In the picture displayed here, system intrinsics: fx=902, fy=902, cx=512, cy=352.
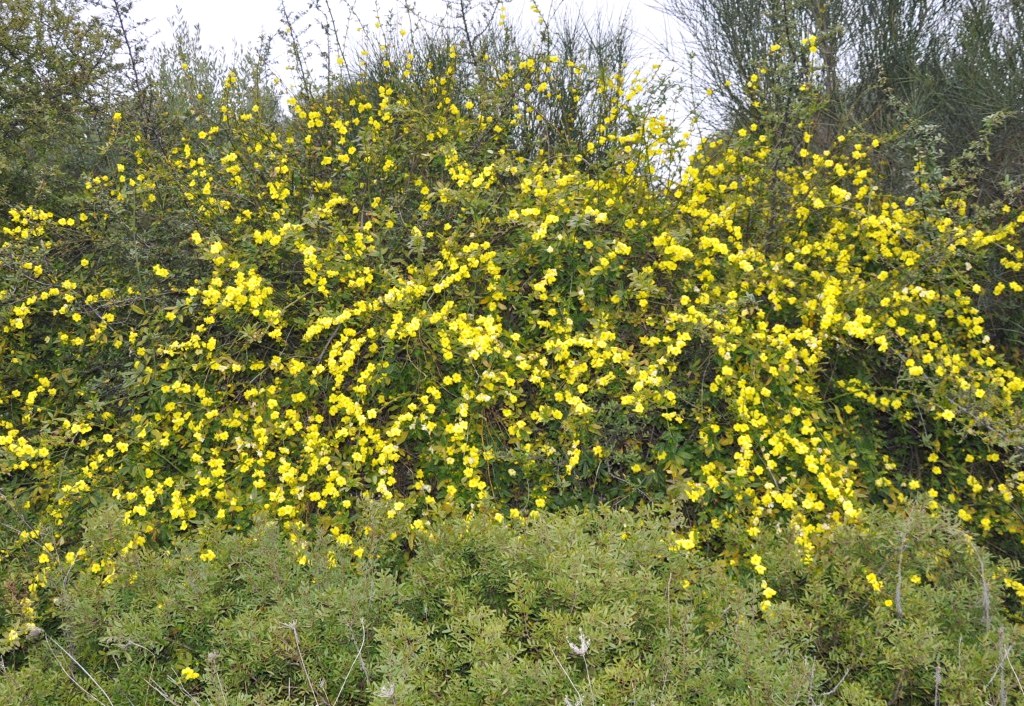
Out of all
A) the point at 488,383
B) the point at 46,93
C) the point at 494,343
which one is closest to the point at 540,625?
the point at 488,383

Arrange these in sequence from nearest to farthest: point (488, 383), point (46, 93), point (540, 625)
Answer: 1. point (540, 625)
2. point (488, 383)
3. point (46, 93)

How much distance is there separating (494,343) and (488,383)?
168 millimetres

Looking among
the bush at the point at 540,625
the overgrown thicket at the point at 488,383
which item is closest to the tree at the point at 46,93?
the overgrown thicket at the point at 488,383

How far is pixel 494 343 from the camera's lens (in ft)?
11.8

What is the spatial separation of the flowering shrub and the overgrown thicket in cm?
2

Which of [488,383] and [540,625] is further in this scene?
[488,383]

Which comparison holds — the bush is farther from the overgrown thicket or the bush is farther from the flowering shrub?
the flowering shrub

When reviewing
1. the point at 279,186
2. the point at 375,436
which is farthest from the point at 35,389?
the point at 375,436

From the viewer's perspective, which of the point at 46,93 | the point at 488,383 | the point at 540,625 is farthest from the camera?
the point at 46,93

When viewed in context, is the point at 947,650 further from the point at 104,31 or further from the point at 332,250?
the point at 104,31

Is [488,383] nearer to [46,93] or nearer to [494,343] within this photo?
[494,343]

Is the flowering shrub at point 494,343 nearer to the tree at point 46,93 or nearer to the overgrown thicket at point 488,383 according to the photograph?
the overgrown thicket at point 488,383

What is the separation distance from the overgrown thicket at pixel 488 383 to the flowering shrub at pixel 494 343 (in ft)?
0.07

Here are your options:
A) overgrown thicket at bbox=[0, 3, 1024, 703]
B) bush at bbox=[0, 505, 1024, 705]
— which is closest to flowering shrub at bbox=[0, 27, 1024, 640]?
overgrown thicket at bbox=[0, 3, 1024, 703]
